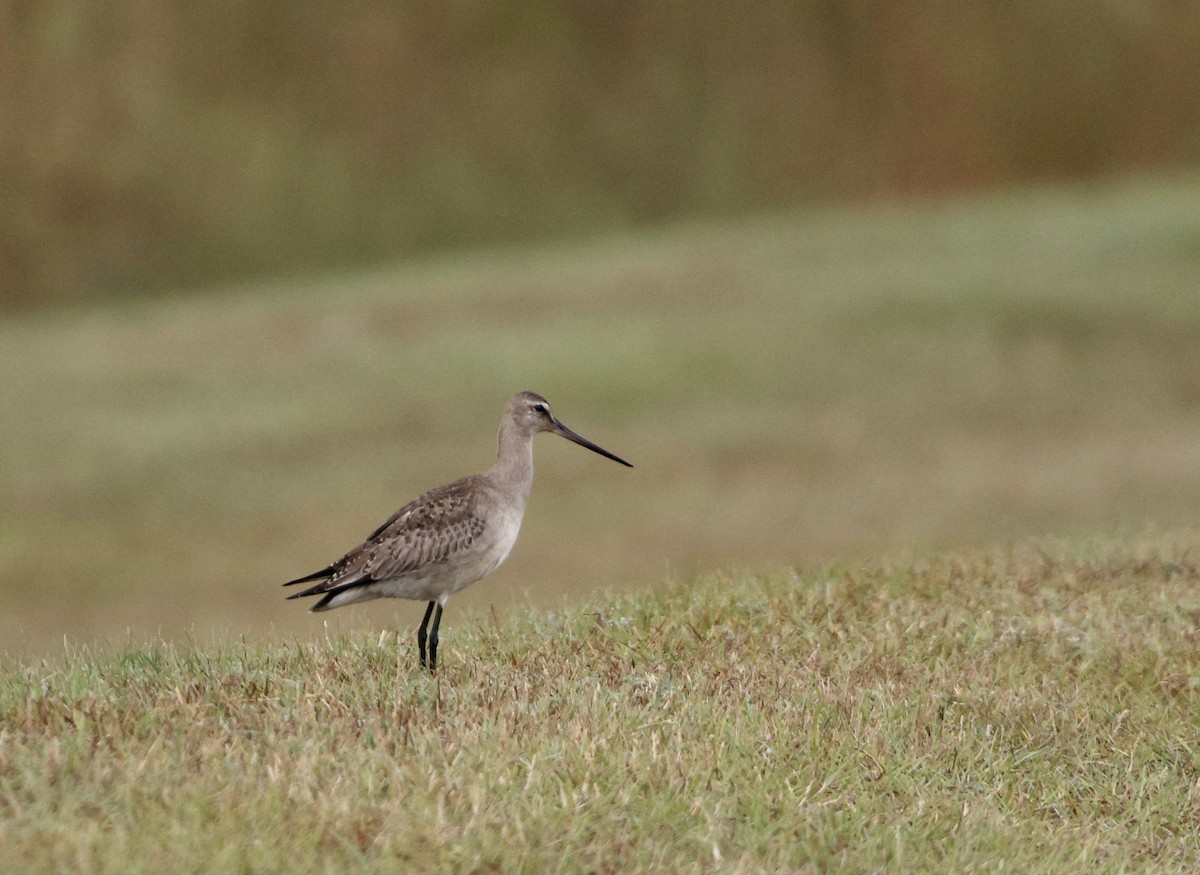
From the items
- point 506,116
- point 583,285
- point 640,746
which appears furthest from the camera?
point 506,116

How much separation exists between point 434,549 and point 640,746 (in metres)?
2.07

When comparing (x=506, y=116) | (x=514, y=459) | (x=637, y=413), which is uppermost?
(x=506, y=116)

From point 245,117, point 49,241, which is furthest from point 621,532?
point 245,117

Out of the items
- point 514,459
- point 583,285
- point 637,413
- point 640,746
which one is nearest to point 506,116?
point 583,285

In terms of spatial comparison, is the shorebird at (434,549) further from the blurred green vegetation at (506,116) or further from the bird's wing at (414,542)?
the blurred green vegetation at (506,116)

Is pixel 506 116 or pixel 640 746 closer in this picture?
pixel 640 746

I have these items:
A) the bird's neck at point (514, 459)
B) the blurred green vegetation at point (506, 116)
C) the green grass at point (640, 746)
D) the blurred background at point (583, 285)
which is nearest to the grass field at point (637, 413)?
the blurred background at point (583, 285)

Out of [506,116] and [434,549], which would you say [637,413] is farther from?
[506,116]

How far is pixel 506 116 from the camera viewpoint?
50.7 metres

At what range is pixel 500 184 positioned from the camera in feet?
159

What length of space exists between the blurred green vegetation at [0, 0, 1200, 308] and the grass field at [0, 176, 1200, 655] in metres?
13.3

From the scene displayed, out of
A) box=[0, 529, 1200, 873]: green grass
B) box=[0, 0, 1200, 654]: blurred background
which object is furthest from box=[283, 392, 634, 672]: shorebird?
box=[0, 0, 1200, 654]: blurred background

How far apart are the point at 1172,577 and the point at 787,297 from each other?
55.0ft

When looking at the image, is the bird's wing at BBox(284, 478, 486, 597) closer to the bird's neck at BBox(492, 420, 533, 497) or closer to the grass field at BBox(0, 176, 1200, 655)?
the bird's neck at BBox(492, 420, 533, 497)
